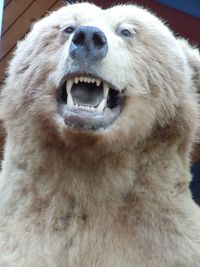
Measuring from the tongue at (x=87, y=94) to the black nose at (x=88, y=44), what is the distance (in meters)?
0.13

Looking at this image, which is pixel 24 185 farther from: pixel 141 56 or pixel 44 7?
pixel 44 7

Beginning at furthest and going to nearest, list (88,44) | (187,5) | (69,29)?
(187,5) → (69,29) → (88,44)

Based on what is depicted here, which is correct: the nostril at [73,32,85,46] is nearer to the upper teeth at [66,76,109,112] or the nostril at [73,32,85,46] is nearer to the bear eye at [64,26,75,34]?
the upper teeth at [66,76,109,112]

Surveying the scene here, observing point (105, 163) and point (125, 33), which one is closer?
point (105, 163)

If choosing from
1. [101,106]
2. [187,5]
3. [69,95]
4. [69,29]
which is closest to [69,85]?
[69,95]

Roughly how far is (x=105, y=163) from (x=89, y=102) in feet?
1.09

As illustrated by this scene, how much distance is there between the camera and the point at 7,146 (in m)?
3.44

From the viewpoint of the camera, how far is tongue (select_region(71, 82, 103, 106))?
9.95 ft

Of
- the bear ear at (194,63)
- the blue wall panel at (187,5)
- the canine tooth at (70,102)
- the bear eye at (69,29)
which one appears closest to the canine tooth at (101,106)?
the canine tooth at (70,102)

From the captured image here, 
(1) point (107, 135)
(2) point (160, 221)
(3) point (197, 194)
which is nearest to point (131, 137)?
(1) point (107, 135)

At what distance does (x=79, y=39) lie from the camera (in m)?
3.03

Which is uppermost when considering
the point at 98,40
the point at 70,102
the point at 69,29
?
Result: the point at 98,40

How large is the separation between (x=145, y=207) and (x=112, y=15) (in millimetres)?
933

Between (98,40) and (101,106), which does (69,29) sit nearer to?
(98,40)
